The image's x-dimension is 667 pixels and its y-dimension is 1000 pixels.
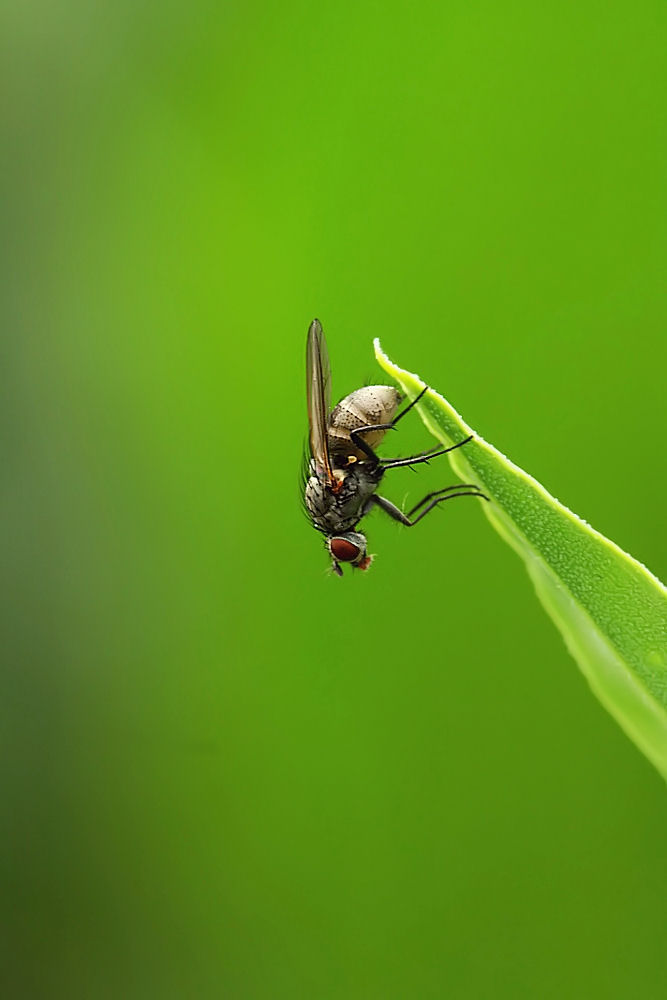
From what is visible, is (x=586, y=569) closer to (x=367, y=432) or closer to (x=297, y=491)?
(x=367, y=432)

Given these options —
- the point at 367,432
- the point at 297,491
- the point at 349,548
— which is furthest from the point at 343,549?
the point at 297,491

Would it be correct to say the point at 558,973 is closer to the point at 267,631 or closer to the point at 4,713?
the point at 267,631

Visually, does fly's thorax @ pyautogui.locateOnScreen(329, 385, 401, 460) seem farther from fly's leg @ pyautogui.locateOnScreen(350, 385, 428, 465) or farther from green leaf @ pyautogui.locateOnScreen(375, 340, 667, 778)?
green leaf @ pyautogui.locateOnScreen(375, 340, 667, 778)

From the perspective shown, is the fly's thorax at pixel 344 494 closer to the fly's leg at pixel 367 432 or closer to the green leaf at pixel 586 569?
the fly's leg at pixel 367 432

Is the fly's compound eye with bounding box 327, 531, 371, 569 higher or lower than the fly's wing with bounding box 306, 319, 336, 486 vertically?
lower

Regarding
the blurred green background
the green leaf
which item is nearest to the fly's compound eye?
the blurred green background

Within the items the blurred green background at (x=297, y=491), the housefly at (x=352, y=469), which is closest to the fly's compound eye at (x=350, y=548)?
the housefly at (x=352, y=469)

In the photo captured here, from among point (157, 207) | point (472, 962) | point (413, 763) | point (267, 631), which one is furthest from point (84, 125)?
point (472, 962)
